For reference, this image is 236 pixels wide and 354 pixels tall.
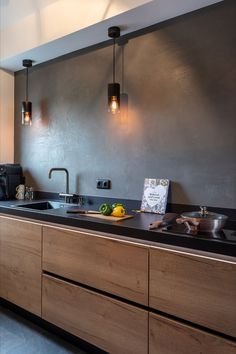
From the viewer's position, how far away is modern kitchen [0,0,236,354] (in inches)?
53.5

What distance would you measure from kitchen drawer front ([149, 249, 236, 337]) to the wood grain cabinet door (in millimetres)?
942

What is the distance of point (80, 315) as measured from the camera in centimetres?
174

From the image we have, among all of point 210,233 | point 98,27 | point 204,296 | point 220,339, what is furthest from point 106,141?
point 220,339

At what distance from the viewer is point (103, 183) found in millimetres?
2383

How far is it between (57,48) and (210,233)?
209 centimetres

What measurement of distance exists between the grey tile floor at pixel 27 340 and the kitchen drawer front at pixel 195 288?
0.82 m

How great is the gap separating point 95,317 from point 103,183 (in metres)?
1.06

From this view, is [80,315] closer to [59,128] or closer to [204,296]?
[204,296]

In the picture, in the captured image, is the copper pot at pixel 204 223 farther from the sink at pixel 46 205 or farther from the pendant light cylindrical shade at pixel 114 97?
the sink at pixel 46 205

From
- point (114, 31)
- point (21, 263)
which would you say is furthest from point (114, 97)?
point (21, 263)

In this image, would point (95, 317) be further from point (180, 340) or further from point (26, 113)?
point (26, 113)

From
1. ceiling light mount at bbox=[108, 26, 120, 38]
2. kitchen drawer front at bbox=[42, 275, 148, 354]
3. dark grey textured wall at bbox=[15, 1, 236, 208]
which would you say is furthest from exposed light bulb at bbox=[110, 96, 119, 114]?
kitchen drawer front at bbox=[42, 275, 148, 354]

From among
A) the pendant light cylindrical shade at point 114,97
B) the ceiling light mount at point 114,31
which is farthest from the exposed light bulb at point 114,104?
the ceiling light mount at point 114,31

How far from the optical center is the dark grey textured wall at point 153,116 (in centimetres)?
181
